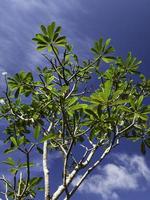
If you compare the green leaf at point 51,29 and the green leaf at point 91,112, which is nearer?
the green leaf at point 91,112

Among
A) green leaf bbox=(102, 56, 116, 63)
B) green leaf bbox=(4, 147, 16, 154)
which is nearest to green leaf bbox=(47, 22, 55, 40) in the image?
green leaf bbox=(102, 56, 116, 63)

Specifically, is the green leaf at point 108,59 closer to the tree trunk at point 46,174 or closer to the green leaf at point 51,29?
the green leaf at point 51,29

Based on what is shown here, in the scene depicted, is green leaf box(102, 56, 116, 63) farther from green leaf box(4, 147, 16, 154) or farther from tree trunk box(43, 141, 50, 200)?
green leaf box(4, 147, 16, 154)

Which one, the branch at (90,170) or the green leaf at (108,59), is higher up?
the green leaf at (108,59)

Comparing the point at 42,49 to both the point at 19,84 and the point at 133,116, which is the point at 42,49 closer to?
the point at 19,84

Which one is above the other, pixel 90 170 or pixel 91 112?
pixel 91 112

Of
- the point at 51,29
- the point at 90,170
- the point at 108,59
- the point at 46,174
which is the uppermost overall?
the point at 108,59

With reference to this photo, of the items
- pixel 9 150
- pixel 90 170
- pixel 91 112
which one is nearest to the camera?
pixel 91 112

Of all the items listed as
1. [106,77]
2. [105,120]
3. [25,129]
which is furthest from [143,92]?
[105,120]

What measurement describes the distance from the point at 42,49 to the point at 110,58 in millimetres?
1733

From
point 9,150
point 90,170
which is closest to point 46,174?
point 90,170

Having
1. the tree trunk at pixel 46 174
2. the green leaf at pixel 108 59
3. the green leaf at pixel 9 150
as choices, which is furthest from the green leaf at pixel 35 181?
the green leaf at pixel 108 59

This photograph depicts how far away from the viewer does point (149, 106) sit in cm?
652

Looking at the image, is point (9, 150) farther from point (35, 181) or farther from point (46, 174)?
point (46, 174)
